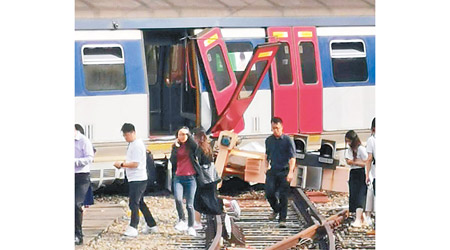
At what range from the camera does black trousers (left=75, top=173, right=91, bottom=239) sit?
533 cm

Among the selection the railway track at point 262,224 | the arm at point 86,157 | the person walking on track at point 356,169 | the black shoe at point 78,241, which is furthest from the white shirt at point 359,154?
the black shoe at point 78,241

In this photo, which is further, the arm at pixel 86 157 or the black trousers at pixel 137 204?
the black trousers at pixel 137 204

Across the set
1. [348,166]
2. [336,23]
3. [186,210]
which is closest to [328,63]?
[336,23]

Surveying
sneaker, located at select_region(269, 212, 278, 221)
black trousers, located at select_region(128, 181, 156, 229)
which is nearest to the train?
black trousers, located at select_region(128, 181, 156, 229)

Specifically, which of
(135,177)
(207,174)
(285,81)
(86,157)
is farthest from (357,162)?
(86,157)

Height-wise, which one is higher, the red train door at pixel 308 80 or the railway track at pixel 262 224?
the red train door at pixel 308 80

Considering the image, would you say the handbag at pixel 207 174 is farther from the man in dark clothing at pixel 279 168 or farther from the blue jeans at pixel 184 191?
the man in dark clothing at pixel 279 168

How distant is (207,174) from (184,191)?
6.3 inches

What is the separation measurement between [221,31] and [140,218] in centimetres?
114

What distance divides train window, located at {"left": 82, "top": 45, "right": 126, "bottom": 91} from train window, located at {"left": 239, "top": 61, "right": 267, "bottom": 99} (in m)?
0.68

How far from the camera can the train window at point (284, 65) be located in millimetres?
5531

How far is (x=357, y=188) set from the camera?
5.57 metres

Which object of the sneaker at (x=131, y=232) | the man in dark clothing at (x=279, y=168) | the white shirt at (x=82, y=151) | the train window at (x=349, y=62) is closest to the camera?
the white shirt at (x=82, y=151)
